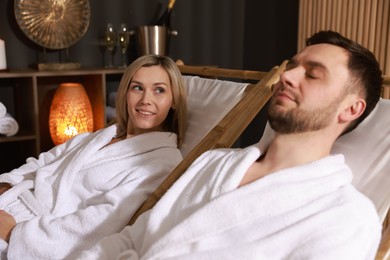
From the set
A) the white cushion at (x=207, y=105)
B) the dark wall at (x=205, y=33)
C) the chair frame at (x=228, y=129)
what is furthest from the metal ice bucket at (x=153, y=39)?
the chair frame at (x=228, y=129)

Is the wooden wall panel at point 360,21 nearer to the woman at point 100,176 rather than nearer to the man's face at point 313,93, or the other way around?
the woman at point 100,176

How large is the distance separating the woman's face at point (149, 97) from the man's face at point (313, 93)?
2.04 feet

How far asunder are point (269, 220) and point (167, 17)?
2476 mm

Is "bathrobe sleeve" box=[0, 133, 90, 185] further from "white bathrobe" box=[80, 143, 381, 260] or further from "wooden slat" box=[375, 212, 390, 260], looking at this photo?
"wooden slat" box=[375, 212, 390, 260]

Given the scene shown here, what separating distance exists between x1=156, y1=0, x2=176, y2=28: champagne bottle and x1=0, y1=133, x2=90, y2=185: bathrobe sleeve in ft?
5.09

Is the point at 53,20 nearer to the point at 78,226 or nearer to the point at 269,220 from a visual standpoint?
the point at 78,226

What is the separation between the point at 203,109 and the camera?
187 cm

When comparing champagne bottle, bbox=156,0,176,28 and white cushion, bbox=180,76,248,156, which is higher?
champagne bottle, bbox=156,0,176,28

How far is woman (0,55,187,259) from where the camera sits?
1371 millimetres

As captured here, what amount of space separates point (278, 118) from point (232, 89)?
2.41 feet

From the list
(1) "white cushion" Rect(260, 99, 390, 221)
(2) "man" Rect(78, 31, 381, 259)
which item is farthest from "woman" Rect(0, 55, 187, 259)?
(1) "white cushion" Rect(260, 99, 390, 221)

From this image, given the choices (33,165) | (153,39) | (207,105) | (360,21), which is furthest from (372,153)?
(153,39)

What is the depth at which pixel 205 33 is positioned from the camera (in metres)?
3.67

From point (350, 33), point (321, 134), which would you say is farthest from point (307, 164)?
point (350, 33)
